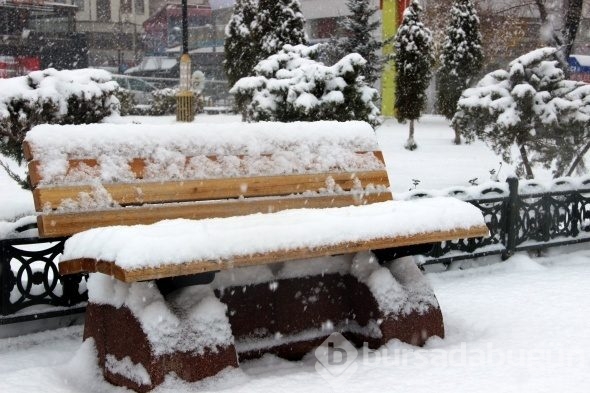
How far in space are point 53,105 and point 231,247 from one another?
4335 millimetres

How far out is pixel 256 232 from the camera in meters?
3.52

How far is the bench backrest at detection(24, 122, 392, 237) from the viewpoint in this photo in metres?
3.78

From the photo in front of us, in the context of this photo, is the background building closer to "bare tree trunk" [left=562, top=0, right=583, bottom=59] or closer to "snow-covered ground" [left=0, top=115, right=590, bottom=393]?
"bare tree trunk" [left=562, top=0, right=583, bottom=59]

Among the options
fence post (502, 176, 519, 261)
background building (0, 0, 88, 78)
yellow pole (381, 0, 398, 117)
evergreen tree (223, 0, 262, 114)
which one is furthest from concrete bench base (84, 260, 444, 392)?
background building (0, 0, 88, 78)

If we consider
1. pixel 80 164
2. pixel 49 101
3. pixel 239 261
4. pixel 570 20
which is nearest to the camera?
pixel 239 261

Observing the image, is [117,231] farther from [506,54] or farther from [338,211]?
[506,54]

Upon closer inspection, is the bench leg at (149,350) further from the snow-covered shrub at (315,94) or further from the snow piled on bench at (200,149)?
the snow-covered shrub at (315,94)

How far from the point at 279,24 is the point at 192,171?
16.9 meters

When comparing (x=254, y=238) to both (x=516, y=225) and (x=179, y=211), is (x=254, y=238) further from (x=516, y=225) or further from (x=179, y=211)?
(x=516, y=225)

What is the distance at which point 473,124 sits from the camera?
1096 cm

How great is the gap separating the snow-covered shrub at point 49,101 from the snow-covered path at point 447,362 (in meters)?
3.17

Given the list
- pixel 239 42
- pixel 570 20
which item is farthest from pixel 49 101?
pixel 239 42

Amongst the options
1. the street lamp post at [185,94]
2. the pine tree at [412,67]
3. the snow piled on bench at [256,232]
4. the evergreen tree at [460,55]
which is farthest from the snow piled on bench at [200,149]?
the evergreen tree at [460,55]

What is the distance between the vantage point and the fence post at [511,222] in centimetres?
661
